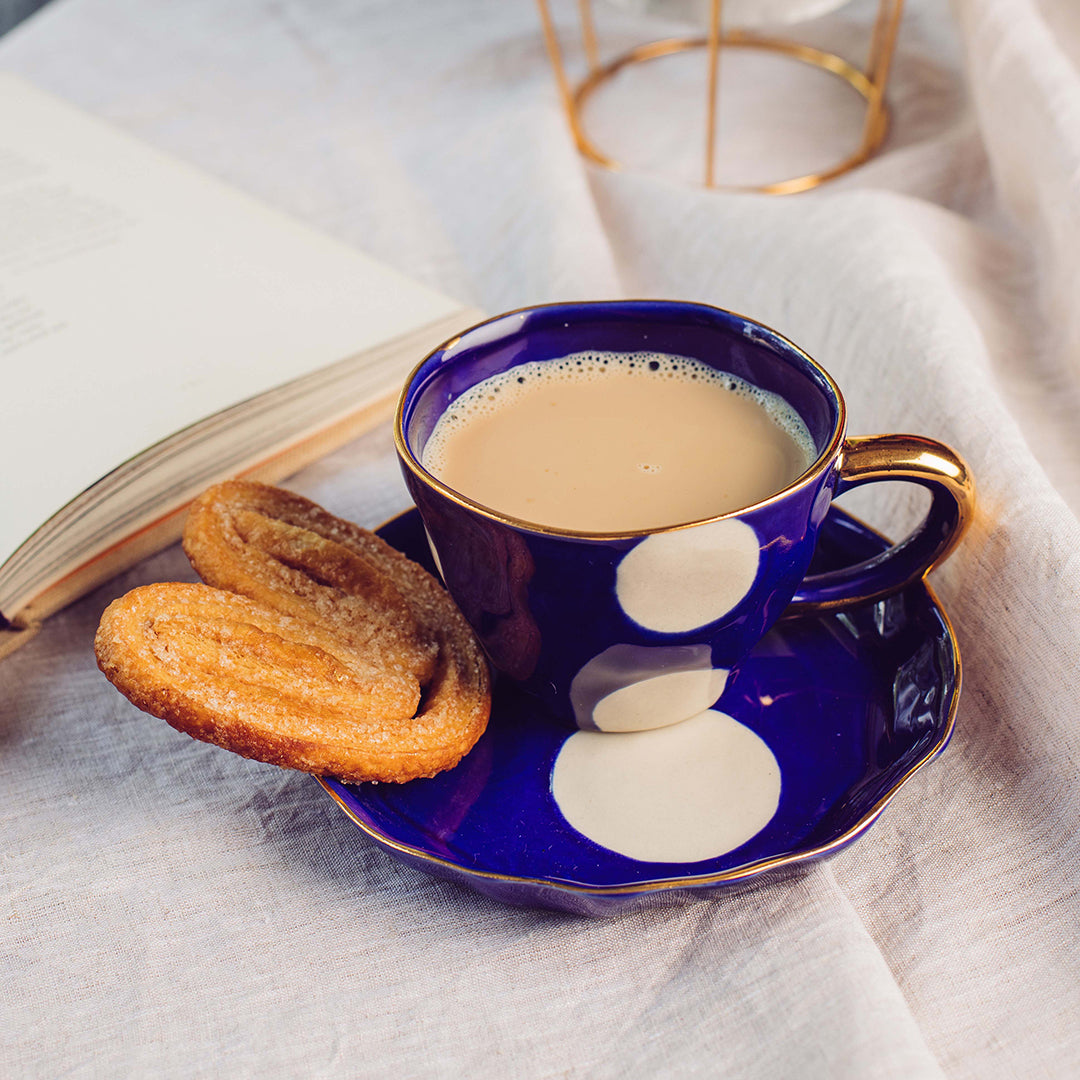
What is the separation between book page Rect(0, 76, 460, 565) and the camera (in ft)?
2.46

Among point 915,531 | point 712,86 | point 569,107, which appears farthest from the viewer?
point 569,107

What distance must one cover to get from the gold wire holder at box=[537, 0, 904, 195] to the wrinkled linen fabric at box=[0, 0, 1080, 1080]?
0.35 ft

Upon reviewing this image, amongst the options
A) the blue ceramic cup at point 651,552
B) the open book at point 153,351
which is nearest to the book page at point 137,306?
the open book at point 153,351

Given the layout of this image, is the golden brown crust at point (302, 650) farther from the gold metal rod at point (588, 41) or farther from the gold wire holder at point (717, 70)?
the gold metal rod at point (588, 41)

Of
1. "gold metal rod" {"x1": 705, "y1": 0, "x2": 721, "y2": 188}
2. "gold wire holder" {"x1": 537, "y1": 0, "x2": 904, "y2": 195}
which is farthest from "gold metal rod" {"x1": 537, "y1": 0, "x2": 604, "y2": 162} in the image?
"gold metal rod" {"x1": 705, "y1": 0, "x2": 721, "y2": 188}

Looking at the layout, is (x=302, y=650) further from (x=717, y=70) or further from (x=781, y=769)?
(x=717, y=70)

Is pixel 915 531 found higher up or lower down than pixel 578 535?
lower down

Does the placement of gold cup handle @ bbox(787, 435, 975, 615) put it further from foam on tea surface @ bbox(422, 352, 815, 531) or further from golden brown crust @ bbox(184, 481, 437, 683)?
golden brown crust @ bbox(184, 481, 437, 683)

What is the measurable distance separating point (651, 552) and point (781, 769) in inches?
6.1

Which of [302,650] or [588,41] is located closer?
[302,650]

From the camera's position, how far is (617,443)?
2.10ft

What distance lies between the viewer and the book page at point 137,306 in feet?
2.46

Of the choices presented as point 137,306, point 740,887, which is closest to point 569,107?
point 137,306

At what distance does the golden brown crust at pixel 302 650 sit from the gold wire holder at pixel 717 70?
0.65 meters
